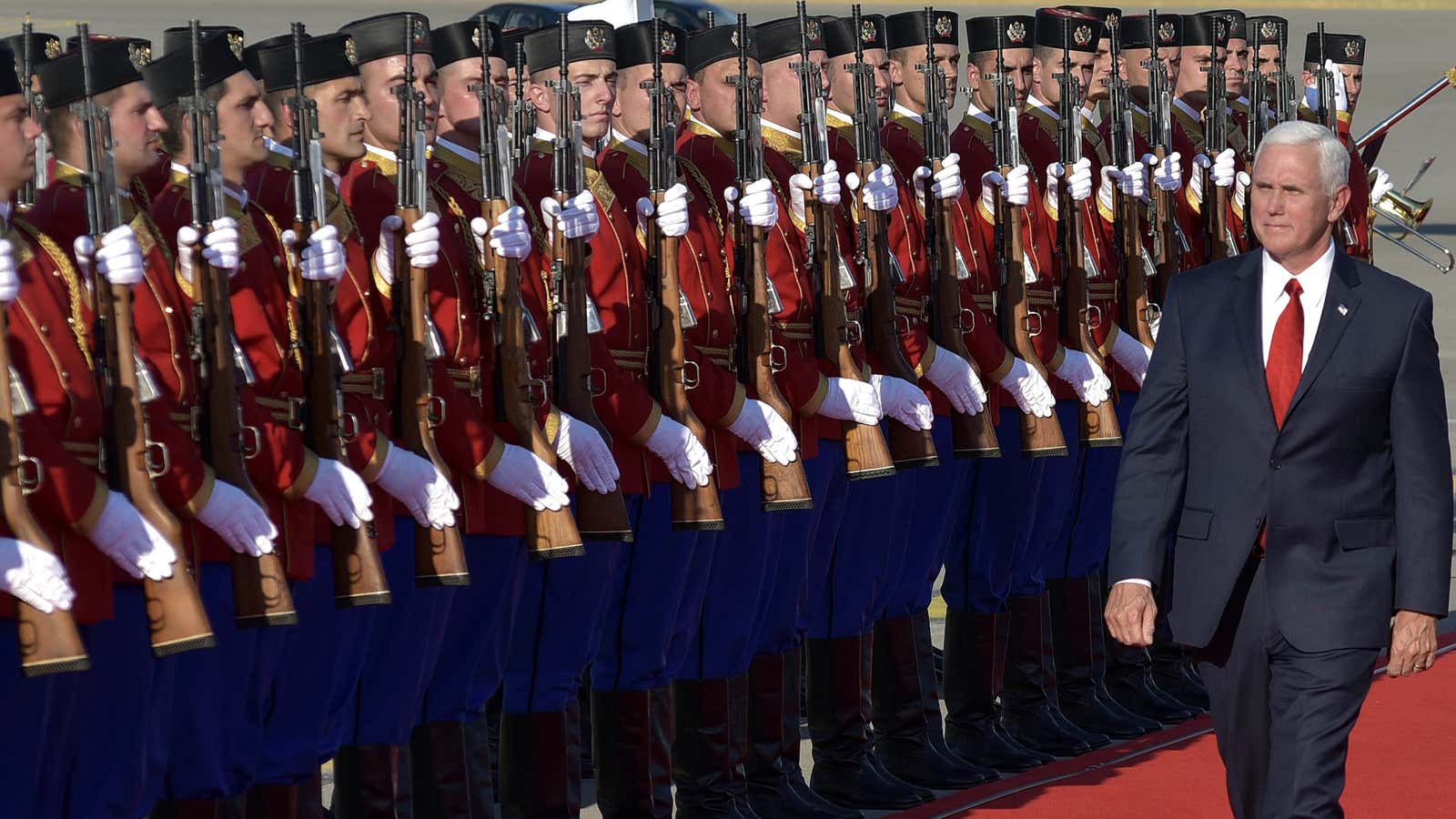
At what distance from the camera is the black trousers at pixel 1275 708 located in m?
4.69

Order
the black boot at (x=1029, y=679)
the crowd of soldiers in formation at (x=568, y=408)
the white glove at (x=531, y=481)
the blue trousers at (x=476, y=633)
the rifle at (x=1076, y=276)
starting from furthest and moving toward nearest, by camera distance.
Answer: the rifle at (x=1076, y=276)
the black boot at (x=1029, y=679)
the blue trousers at (x=476, y=633)
the white glove at (x=531, y=481)
the crowd of soldiers in formation at (x=568, y=408)

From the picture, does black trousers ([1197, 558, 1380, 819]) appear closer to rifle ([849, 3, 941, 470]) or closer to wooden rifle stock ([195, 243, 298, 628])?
wooden rifle stock ([195, 243, 298, 628])

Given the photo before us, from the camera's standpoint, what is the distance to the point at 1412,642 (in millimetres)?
4691

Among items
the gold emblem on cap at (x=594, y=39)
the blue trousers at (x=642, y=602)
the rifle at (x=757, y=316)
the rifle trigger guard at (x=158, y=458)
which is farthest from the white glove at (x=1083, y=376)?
the rifle trigger guard at (x=158, y=458)

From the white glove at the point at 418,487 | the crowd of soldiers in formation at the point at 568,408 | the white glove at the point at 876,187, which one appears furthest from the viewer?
the white glove at the point at 876,187

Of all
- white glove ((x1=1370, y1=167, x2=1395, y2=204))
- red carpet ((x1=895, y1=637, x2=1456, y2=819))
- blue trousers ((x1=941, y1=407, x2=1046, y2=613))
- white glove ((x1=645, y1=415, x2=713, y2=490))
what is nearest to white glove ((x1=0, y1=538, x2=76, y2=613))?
white glove ((x1=645, y1=415, x2=713, y2=490))

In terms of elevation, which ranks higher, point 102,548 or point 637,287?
point 637,287

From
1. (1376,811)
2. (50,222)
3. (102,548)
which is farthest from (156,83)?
(1376,811)

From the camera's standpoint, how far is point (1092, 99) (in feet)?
26.6

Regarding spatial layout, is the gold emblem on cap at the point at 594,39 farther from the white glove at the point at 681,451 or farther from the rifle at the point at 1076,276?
the rifle at the point at 1076,276

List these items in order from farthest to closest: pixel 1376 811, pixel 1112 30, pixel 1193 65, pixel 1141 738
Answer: pixel 1193 65 < pixel 1112 30 < pixel 1141 738 < pixel 1376 811

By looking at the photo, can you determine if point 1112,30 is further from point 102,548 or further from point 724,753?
point 102,548

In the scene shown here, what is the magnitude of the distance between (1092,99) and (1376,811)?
258cm

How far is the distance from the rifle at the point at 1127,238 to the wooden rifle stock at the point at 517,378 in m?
2.79
